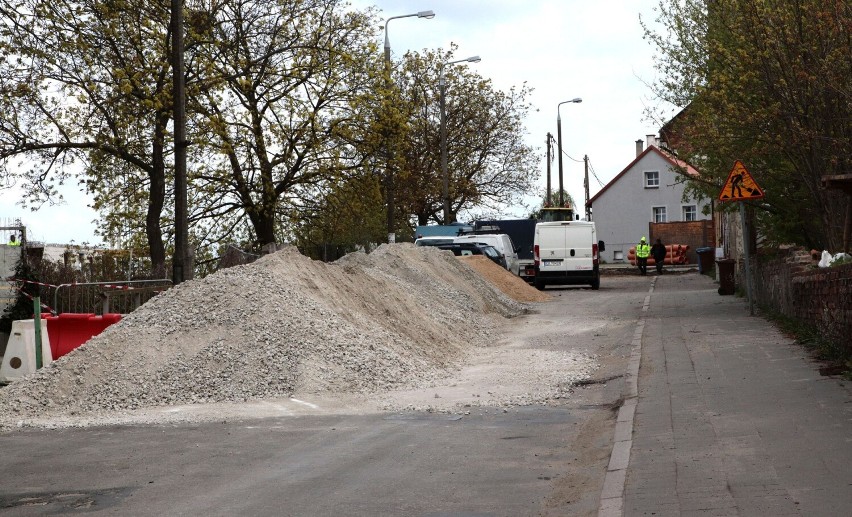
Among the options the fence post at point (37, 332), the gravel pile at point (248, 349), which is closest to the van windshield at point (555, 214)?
the gravel pile at point (248, 349)

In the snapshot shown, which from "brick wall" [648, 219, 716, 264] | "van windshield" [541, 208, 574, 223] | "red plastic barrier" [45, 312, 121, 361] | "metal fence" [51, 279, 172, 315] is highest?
"van windshield" [541, 208, 574, 223]

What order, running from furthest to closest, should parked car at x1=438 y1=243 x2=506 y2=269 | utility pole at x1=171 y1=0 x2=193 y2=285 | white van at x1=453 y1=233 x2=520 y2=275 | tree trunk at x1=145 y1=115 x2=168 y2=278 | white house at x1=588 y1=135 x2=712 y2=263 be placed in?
white house at x1=588 y1=135 x2=712 y2=263, white van at x1=453 y1=233 x2=520 y2=275, parked car at x1=438 y1=243 x2=506 y2=269, tree trunk at x1=145 y1=115 x2=168 y2=278, utility pole at x1=171 y1=0 x2=193 y2=285

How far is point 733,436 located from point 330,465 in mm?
3119

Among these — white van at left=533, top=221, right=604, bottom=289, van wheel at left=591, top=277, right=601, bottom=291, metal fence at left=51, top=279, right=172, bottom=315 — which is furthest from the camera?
van wheel at left=591, top=277, right=601, bottom=291

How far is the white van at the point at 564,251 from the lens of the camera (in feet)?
121

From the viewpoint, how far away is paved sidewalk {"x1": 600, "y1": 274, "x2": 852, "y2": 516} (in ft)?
21.1

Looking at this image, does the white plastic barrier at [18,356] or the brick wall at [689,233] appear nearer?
the white plastic barrier at [18,356]

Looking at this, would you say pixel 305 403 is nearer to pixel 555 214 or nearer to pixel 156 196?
pixel 156 196

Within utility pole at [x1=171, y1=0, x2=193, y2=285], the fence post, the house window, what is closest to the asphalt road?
the fence post

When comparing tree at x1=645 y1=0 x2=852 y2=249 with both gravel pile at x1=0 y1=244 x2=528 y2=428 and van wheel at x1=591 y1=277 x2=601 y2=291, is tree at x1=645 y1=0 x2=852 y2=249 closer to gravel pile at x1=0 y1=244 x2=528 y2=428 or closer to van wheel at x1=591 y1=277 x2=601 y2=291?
gravel pile at x1=0 y1=244 x2=528 y2=428

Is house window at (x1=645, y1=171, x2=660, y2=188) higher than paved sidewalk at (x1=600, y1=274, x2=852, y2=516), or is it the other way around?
house window at (x1=645, y1=171, x2=660, y2=188)

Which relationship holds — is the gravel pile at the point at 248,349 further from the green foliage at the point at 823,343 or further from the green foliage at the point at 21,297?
the green foliage at the point at 823,343

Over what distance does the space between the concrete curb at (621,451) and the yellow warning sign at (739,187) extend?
676 cm

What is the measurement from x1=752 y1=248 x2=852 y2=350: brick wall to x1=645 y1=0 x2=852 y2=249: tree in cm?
126
